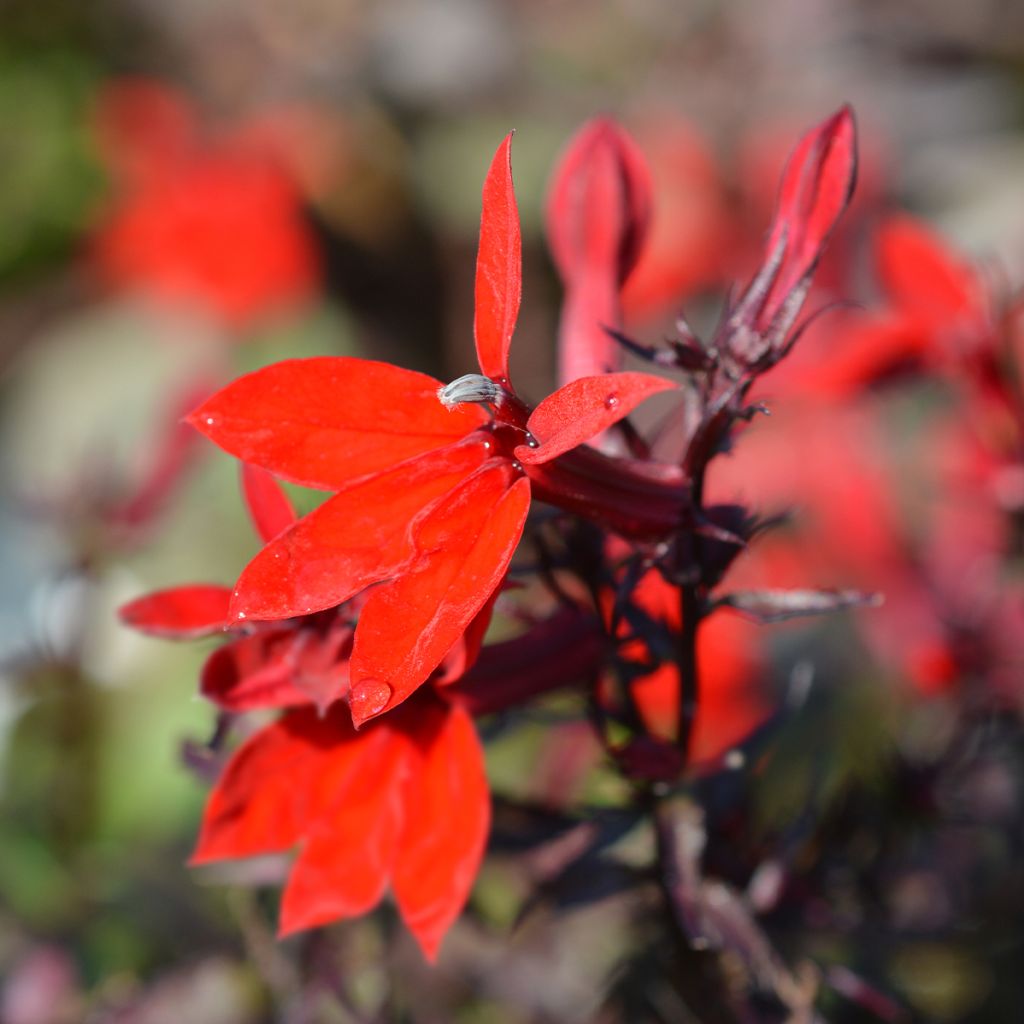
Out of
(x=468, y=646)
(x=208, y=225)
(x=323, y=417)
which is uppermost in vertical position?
(x=323, y=417)

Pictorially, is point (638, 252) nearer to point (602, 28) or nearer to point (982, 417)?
point (982, 417)

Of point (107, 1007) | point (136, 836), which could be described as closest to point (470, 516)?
point (107, 1007)

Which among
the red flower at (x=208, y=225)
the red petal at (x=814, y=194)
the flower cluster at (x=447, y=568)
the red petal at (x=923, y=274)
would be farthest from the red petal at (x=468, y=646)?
the red flower at (x=208, y=225)

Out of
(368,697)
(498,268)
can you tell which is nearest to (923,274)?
(498,268)

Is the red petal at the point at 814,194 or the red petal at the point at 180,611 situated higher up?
the red petal at the point at 814,194

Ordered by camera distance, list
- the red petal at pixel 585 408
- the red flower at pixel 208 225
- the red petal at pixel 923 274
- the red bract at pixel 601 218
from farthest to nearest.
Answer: the red flower at pixel 208 225 → the red petal at pixel 923 274 → the red bract at pixel 601 218 → the red petal at pixel 585 408

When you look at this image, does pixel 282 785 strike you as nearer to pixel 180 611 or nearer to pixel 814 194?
pixel 180 611

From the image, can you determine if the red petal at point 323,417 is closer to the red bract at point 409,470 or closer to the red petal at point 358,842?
the red bract at point 409,470
